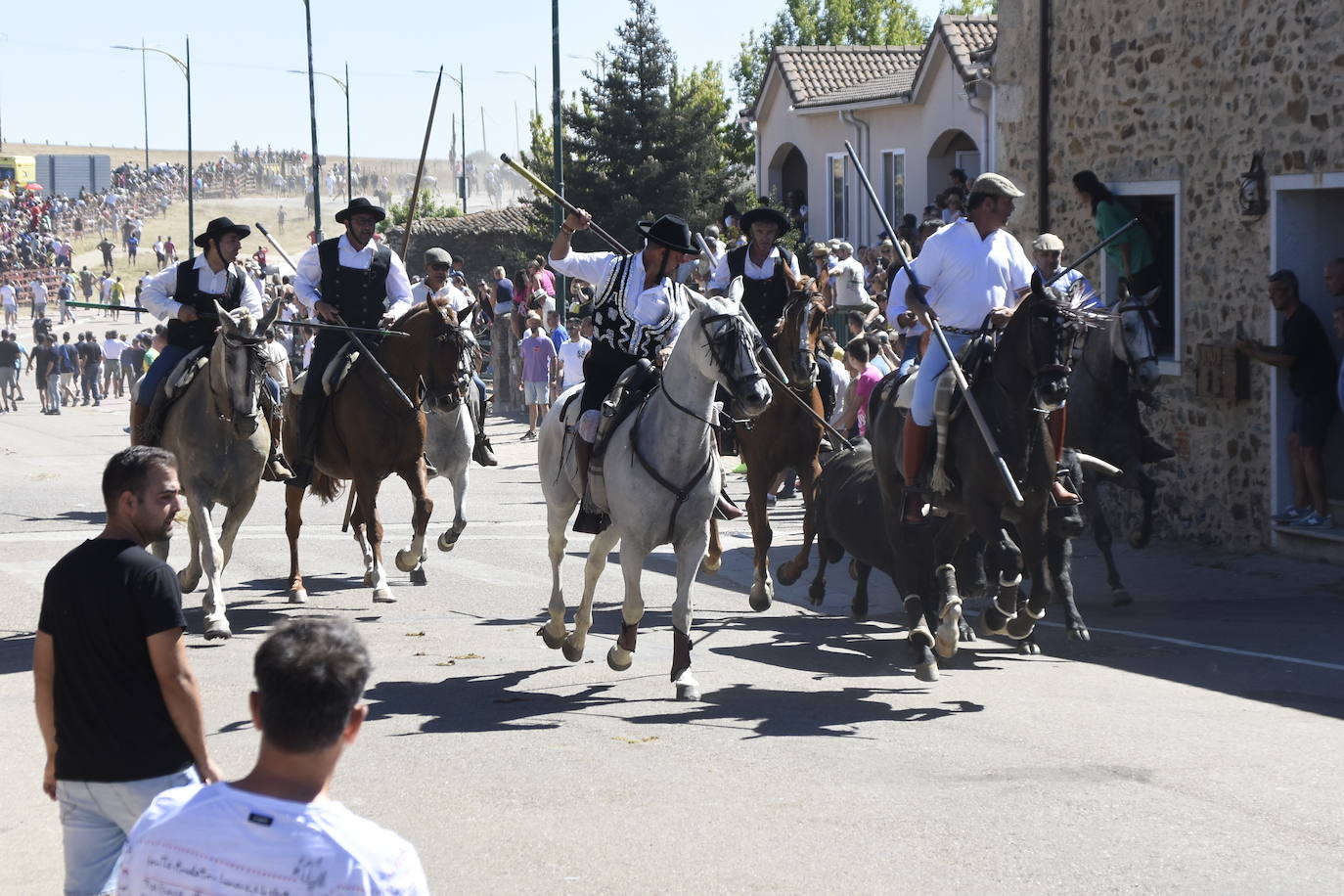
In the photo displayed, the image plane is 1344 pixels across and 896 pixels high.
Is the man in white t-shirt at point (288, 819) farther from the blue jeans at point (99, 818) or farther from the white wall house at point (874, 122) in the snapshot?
the white wall house at point (874, 122)

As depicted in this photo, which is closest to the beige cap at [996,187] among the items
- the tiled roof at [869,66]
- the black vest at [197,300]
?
the black vest at [197,300]

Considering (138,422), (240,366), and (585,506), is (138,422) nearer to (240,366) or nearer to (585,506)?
(240,366)

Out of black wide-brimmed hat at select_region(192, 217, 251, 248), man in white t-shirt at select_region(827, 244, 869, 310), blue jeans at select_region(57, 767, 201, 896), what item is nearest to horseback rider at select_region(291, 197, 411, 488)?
black wide-brimmed hat at select_region(192, 217, 251, 248)

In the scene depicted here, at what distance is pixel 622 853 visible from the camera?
704 centimetres

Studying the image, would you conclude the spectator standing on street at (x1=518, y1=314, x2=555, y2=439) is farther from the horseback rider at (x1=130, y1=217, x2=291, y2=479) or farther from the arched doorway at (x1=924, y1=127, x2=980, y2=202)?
the horseback rider at (x1=130, y1=217, x2=291, y2=479)

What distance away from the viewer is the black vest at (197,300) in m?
13.1

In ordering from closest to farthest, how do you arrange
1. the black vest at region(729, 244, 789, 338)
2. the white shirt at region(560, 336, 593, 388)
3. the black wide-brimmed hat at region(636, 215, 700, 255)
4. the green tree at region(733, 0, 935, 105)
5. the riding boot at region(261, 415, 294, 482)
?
the black wide-brimmed hat at region(636, 215, 700, 255)
the riding boot at region(261, 415, 294, 482)
the black vest at region(729, 244, 789, 338)
the white shirt at region(560, 336, 593, 388)
the green tree at region(733, 0, 935, 105)

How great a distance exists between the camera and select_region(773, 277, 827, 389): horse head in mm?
13281

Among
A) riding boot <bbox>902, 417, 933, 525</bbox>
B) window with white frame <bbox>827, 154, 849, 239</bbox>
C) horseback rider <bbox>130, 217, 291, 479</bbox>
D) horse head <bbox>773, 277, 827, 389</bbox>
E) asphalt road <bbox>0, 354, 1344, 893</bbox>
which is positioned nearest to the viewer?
asphalt road <bbox>0, 354, 1344, 893</bbox>

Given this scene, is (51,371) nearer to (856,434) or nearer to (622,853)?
(856,434)

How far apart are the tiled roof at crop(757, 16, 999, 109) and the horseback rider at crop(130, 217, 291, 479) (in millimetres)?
23449

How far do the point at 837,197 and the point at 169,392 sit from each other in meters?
31.8

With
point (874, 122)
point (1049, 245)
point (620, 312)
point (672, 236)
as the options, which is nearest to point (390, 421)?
point (620, 312)

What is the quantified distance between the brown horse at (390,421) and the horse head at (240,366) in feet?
3.83
